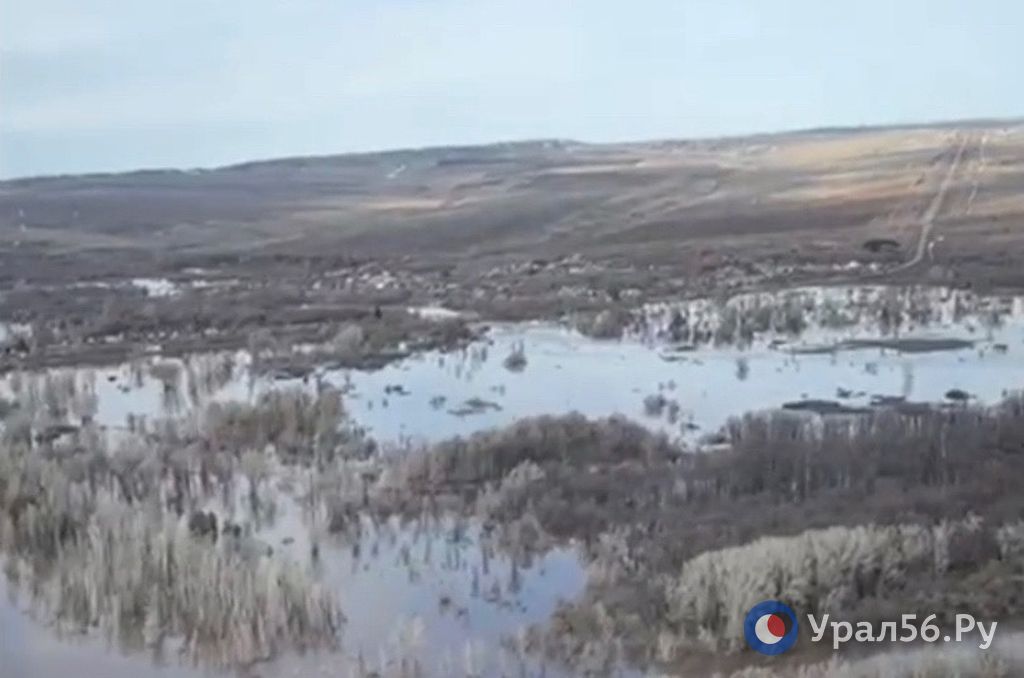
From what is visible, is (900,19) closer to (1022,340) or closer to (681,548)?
(1022,340)

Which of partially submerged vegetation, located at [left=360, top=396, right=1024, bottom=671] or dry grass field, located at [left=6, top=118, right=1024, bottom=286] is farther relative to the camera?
dry grass field, located at [left=6, top=118, right=1024, bottom=286]

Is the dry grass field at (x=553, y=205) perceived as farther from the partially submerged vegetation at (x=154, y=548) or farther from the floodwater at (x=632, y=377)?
the partially submerged vegetation at (x=154, y=548)

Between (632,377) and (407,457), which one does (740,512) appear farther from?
(407,457)

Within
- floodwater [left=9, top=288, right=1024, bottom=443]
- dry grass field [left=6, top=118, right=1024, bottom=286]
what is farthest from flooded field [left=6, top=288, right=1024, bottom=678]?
dry grass field [left=6, top=118, right=1024, bottom=286]

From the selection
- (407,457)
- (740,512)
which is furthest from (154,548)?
(740,512)

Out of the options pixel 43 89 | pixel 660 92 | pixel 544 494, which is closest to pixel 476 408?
pixel 544 494

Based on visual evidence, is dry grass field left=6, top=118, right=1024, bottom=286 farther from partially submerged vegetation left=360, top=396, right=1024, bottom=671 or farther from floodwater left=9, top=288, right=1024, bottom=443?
partially submerged vegetation left=360, top=396, right=1024, bottom=671

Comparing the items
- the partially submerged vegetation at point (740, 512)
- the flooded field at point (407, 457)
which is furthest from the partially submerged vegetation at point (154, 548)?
the partially submerged vegetation at point (740, 512)

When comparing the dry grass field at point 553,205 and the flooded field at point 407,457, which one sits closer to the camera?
the flooded field at point 407,457

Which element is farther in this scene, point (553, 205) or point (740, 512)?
point (553, 205)
